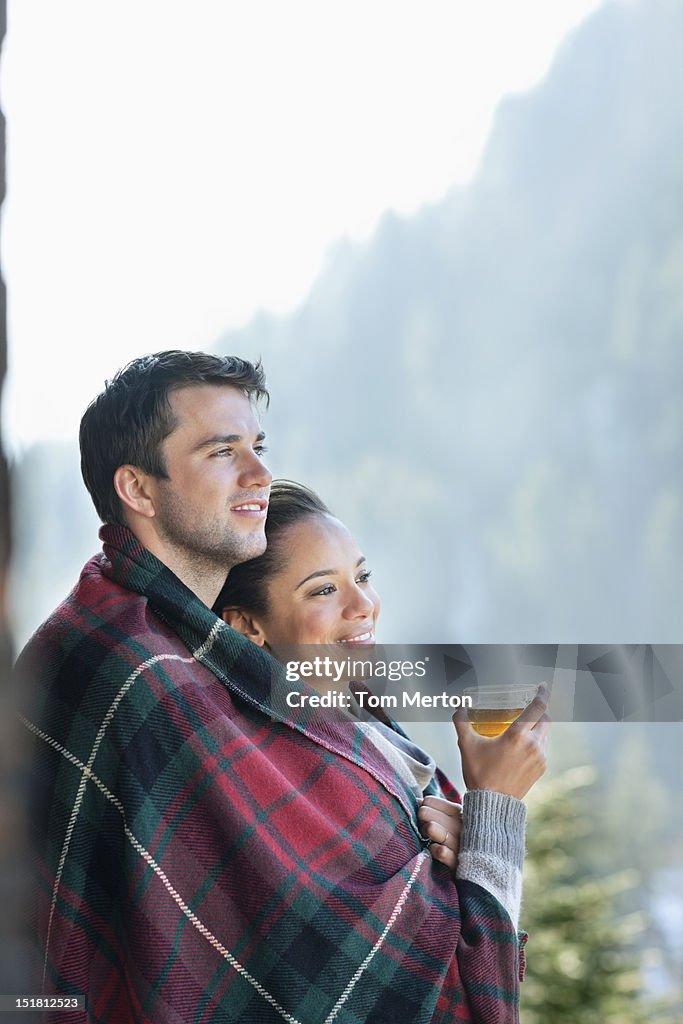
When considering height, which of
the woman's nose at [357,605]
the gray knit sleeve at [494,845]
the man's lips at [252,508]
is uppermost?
the man's lips at [252,508]

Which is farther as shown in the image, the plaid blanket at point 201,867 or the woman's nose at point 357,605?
the woman's nose at point 357,605

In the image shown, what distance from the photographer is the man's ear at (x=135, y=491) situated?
95 centimetres

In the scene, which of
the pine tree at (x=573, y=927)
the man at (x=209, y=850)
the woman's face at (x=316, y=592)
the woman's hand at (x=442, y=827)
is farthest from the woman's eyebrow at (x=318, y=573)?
the pine tree at (x=573, y=927)

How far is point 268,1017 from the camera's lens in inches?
33.8

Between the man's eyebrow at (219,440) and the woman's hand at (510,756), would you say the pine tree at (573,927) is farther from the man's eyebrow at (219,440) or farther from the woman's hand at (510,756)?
the man's eyebrow at (219,440)

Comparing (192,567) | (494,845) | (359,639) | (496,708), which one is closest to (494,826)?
(494,845)

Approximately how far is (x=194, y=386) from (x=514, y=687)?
0.42 m

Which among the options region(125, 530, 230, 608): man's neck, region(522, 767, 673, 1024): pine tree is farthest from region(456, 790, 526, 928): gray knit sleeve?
region(522, 767, 673, 1024): pine tree

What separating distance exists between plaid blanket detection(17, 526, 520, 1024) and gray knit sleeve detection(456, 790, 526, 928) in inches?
0.6

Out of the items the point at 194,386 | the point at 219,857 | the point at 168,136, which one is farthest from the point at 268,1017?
the point at 168,136

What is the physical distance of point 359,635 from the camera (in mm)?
1031

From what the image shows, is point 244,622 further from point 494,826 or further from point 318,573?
point 494,826

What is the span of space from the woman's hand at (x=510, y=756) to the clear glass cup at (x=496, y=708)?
11 mm

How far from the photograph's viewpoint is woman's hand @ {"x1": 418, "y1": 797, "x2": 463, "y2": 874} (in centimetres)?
92
